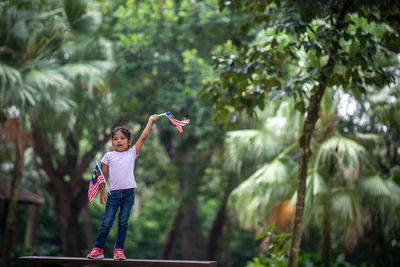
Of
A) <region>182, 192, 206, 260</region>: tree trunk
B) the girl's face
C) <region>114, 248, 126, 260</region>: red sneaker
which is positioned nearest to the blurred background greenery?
<region>182, 192, 206, 260</region>: tree trunk

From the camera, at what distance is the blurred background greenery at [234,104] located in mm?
5344

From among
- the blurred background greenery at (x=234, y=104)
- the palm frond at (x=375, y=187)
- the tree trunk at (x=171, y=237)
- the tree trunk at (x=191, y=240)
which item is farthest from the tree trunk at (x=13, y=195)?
the tree trunk at (x=191, y=240)

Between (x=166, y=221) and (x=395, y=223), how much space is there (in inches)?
434

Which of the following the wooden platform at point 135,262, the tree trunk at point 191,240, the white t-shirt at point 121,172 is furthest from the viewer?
the tree trunk at point 191,240

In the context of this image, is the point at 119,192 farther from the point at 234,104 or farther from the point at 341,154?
the point at 341,154

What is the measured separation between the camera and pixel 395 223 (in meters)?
8.49


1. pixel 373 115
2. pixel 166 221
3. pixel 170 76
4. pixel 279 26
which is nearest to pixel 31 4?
pixel 170 76

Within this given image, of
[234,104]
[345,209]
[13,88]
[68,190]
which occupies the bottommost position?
[345,209]

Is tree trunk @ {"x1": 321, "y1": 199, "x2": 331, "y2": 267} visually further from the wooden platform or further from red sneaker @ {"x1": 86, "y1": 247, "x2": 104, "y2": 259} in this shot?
red sneaker @ {"x1": 86, "y1": 247, "x2": 104, "y2": 259}

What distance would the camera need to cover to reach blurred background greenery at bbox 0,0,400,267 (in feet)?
17.5

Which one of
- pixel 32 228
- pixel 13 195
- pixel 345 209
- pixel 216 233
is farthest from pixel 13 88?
pixel 216 233

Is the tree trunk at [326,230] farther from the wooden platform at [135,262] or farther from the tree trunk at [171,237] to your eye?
the tree trunk at [171,237]

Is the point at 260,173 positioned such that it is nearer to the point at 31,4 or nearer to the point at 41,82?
the point at 41,82

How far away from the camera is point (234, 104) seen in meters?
5.54
